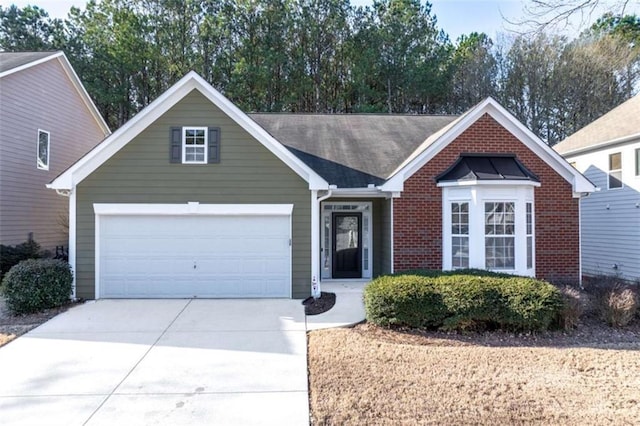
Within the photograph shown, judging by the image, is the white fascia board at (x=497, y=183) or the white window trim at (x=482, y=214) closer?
the white fascia board at (x=497, y=183)

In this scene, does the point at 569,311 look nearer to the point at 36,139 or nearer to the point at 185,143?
the point at 185,143

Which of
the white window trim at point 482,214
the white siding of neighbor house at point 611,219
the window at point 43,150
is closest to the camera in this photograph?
the white window trim at point 482,214

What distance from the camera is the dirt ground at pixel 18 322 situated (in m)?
7.77

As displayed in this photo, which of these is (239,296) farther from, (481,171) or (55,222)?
(55,222)

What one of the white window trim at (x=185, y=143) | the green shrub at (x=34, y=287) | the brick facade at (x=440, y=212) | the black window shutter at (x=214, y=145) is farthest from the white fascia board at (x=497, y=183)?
the green shrub at (x=34, y=287)

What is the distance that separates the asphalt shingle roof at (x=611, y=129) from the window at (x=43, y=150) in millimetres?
19157

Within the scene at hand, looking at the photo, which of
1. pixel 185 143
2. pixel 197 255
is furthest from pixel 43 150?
pixel 197 255

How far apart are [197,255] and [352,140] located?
629 cm

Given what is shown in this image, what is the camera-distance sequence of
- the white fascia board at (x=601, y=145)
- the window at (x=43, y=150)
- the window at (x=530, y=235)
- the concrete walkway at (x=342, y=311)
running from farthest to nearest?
the window at (x=43, y=150)
the white fascia board at (x=601, y=145)
the window at (x=530, y=235)
the concrete walkway at (x=342, y=311)

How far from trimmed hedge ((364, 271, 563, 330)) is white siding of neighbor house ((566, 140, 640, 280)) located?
8.06 metres

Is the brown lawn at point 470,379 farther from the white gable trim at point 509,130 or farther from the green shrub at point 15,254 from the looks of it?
the green shrub at point 15,254

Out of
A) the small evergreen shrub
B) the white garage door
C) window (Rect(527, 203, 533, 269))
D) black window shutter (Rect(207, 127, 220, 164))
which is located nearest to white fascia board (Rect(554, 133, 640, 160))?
window (Rect(527, 203, 533, 269))

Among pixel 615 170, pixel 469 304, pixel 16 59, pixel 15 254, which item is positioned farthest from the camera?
pixel 16 59

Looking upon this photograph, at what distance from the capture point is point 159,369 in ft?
20.0
